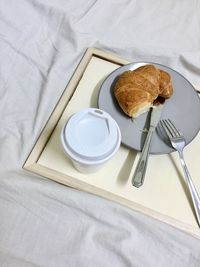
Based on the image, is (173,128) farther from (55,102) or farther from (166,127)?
(55,102)

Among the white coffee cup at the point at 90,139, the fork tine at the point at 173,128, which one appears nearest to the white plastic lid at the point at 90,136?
the white coffee cup at the point at 90,139

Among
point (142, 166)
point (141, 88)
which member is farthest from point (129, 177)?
point (141, 88)

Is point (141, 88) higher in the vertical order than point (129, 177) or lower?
higher

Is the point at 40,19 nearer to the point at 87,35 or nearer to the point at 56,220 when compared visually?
the point at 87,35

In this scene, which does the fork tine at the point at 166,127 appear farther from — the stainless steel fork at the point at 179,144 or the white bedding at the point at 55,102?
the white bedding at the point at 55,102

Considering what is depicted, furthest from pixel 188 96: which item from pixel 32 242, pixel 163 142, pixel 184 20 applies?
pixel 32 242

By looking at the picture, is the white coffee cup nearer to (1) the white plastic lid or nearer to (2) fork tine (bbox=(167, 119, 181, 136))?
(1) the white plastic lid
